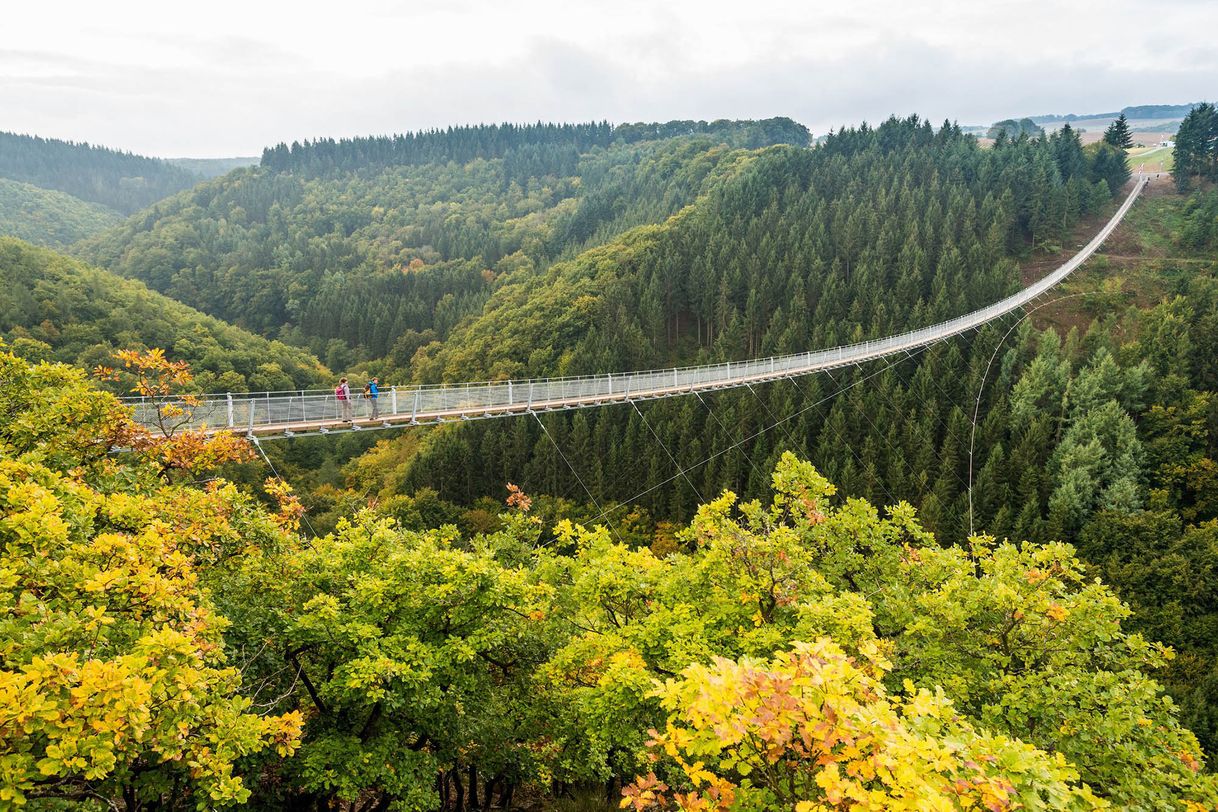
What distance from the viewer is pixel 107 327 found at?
236ft

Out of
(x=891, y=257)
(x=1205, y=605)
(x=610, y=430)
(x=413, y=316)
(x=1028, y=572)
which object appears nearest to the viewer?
(x=1028, y=572)

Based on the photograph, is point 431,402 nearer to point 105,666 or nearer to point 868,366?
point 105,666

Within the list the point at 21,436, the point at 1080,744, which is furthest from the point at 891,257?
the point at 21,436

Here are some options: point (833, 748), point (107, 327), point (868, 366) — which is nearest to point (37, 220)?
point (107, 327)

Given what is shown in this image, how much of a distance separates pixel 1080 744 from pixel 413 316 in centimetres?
11196

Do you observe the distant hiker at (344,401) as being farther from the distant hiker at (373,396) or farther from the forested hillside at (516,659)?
the forested hillside at (516,659)

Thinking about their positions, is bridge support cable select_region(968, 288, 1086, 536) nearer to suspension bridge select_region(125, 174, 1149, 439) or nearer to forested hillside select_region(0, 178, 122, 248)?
suspension bridge select_region(125, 174, 1149, 439)

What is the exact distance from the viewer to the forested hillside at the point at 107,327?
66.8 metres

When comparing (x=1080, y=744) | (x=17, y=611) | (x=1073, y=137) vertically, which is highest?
(x=1073, y=137)

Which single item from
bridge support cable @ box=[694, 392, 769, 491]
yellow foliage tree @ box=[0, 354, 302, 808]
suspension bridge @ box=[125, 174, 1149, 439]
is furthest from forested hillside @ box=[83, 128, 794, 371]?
yellow foliage tree @ box=[0, 354, 302, 808]

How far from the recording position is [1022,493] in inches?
1753

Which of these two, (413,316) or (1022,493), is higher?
(413,316)

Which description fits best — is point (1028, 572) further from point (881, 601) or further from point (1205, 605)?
point (1205, 605)

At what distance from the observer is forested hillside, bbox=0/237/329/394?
66812mm
